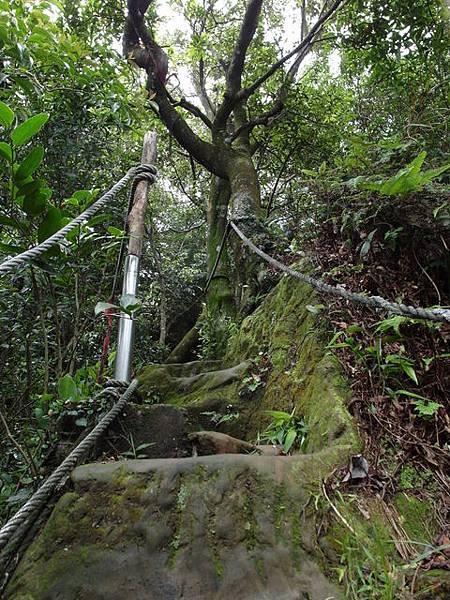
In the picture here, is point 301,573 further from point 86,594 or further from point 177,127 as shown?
point 177,127

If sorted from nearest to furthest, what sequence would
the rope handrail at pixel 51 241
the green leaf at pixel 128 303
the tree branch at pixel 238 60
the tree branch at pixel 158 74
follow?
the rope handrail at pixel 51 241 < the green leaf at pixel 128 303 < the tree branch at pixel 238 60 < the tree branch at pixel 158 74

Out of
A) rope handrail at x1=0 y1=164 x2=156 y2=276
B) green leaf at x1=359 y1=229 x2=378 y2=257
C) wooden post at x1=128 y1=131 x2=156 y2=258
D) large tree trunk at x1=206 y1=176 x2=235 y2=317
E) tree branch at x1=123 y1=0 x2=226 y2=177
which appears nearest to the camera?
rope handrail at x1=0 y1=164 x2=156 y2=276

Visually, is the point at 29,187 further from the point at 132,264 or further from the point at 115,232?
the point at 132,264

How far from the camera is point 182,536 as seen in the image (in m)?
1.41

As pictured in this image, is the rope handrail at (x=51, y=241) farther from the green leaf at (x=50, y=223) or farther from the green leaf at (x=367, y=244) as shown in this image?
the green leaf at (x=367, y=244)

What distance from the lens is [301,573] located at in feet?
4.33

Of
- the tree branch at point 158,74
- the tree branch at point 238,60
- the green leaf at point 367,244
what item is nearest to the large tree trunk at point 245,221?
the tree branch at point 158,74

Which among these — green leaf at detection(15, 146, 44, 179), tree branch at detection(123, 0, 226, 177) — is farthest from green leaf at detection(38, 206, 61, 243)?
tree branch at detection(123, 0, 226, 177)

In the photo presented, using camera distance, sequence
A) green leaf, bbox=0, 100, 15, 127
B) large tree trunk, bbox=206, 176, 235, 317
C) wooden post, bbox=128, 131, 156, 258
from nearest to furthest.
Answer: green leaf, bbox=0, 100, 15, 127 → wooden post, bbox=128, 131, 156, 258 → large tree trunk, bbox=206, 176, 235, 317

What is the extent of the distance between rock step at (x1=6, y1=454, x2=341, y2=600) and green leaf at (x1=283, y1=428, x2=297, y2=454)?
367 millimetres

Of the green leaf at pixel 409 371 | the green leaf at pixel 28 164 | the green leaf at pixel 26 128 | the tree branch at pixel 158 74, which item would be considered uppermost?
the tree branch at pixel 158 74

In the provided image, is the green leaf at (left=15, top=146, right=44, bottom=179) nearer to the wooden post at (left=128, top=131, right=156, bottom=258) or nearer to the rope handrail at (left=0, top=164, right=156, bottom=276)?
the rope handrail at (left=0, top=164, right=156, bottom=276)

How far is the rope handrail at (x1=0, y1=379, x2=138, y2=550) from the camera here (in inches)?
53.1

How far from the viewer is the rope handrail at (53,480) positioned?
4.43 feet
